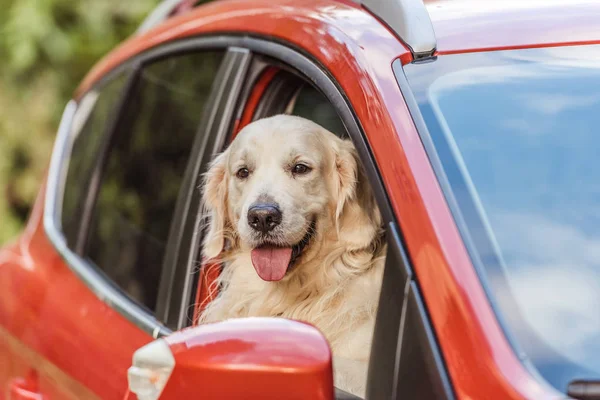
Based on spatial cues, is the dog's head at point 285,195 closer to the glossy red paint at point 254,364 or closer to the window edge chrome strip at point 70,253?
the window edge chrome strip at point 70,253

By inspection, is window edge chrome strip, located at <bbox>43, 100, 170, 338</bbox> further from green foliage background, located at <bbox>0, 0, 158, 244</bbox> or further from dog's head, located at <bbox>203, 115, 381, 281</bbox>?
green foliage background, located at <bbox>0, 0, 158, 244</bbox>

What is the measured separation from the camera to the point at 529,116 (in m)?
2.52

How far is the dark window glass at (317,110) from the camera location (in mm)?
3404

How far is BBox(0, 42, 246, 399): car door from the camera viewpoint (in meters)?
3.38

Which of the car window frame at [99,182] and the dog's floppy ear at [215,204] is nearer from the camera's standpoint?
the car window frame at [99,182]

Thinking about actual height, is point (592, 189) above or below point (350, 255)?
above

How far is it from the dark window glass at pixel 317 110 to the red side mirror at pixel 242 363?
132cm

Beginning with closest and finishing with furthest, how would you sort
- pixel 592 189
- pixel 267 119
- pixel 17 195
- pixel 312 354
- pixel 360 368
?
1. pixel 312 354
2. pixel 592 189
3. pixel 360 368
4. pixel 267 119
5. pixel 17 195

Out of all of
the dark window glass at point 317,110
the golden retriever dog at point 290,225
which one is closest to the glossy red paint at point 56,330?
the golden retriever dog at point 290,225

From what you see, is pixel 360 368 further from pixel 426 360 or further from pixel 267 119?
pixel 267 119

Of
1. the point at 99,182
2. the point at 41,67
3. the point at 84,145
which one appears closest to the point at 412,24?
the point at 99,182

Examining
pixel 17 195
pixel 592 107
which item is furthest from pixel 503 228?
pixel 17 195

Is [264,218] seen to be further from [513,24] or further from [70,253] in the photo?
[70,253]

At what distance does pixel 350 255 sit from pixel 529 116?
90 cm
